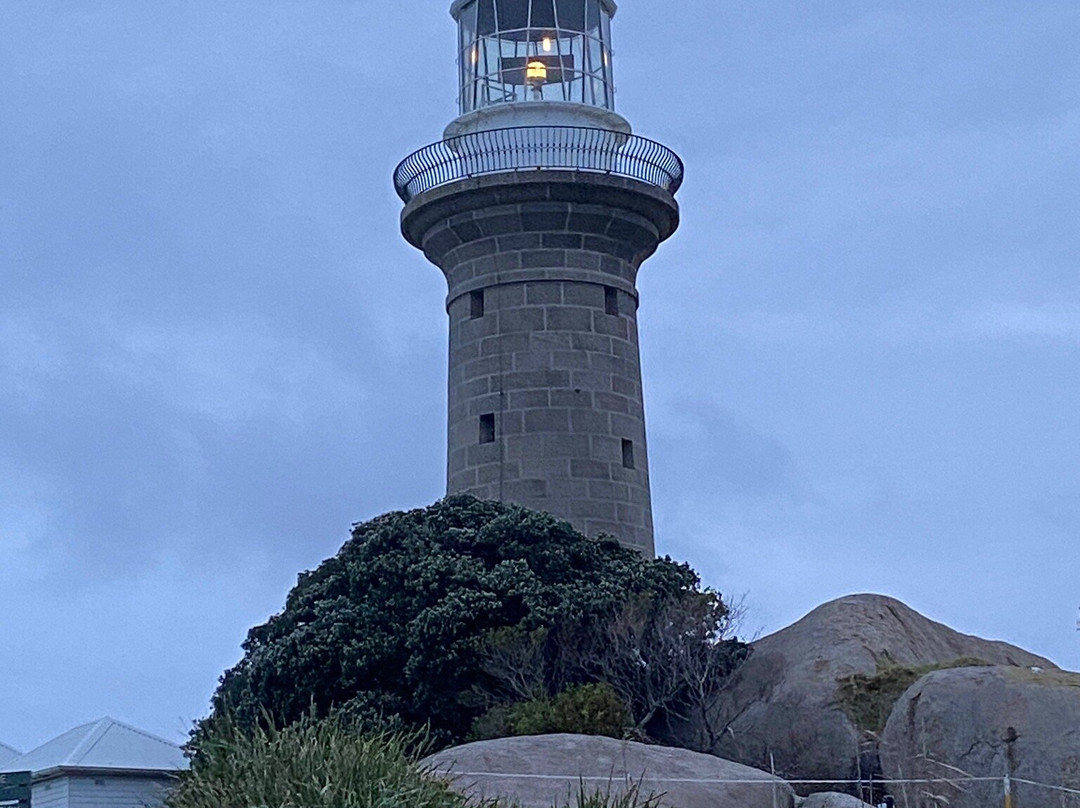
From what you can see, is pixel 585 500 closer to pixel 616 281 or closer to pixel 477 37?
pixel 616 281

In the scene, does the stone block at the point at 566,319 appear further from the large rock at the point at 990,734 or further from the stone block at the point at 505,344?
the large rock at the point at 990,734

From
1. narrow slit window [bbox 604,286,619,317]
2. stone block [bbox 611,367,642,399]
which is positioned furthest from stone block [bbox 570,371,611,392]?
narrow slit window [bbox 604,286,619,317]

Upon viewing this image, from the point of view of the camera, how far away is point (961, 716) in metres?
18.2

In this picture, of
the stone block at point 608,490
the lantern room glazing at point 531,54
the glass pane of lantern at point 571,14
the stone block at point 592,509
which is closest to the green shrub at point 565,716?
the stone block at point 592,509

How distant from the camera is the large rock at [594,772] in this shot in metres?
16.9

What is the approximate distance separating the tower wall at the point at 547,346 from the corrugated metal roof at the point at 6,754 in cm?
1018

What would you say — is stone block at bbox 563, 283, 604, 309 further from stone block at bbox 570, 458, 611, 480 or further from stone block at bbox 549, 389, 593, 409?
stone block at bbox 570, 458, 611, 480

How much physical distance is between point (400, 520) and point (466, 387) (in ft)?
13.3

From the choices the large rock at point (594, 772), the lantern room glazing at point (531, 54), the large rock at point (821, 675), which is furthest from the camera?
the lantern room glazing at point (531, 54)

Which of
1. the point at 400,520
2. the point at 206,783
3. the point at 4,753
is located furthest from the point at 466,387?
the point at 206,783

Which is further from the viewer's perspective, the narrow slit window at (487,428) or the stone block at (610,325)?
the stone block at (610,325)

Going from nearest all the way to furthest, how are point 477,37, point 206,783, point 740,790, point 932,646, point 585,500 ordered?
1. point 206,783
2. point 740,790
3. point 932,646
4. point 585,500
5. point 477,37

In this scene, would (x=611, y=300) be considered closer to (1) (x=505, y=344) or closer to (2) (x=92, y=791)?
(1) (x=505, y=344)

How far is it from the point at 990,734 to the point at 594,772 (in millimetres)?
3678
